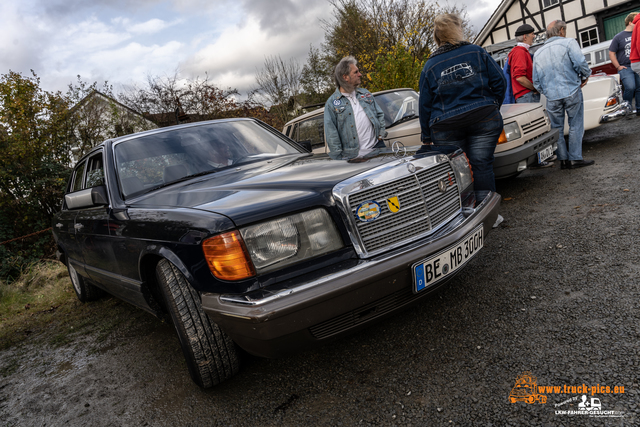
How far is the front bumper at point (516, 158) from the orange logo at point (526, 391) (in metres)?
3.24

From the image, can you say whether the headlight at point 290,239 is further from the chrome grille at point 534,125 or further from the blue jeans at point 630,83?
the blue jeans at point 630,83

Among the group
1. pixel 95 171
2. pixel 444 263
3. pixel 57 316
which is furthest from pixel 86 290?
pixel 444 263

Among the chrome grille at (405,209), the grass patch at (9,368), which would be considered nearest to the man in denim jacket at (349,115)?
the chrome grille at (405,209)

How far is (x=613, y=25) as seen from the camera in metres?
19.6

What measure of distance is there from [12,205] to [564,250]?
13234 mm

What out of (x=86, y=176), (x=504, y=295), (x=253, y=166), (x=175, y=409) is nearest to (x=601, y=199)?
(x=504, y=295)

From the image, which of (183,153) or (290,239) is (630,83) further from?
(290,239)

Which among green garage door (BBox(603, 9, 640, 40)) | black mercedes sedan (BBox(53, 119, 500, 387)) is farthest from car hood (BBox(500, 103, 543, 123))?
green garage door (BBox(603, 9, 640, 40))

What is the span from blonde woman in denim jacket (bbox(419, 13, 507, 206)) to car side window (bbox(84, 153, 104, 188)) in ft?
8.89

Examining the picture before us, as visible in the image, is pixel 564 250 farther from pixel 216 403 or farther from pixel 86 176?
pixel 86 176

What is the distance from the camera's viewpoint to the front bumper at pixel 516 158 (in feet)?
15.3

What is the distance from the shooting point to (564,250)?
314 cm

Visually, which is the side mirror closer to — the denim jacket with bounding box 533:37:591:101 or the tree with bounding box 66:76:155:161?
the denim jacket with bounding box 533:37:591:101

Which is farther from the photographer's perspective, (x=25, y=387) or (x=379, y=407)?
(x=25, y=387)
